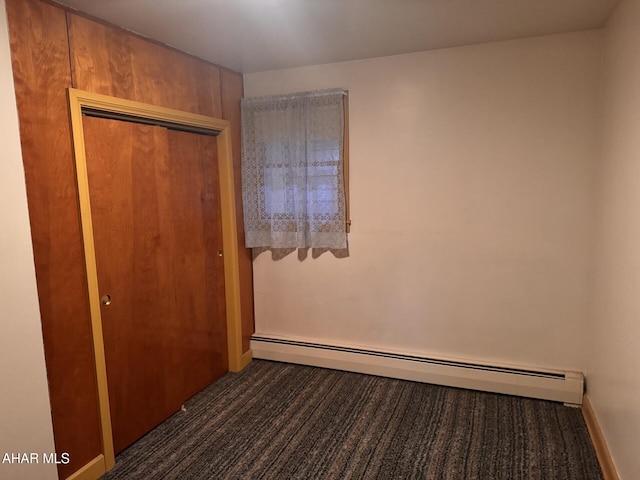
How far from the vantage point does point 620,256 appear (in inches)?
81.4

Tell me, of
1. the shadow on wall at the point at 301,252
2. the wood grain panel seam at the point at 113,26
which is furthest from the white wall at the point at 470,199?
the wood grain panel seam at the point at 113,26

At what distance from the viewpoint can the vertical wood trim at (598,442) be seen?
2080 mm

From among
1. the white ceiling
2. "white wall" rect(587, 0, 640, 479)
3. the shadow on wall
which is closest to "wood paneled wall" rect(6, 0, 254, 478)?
the white ceiling

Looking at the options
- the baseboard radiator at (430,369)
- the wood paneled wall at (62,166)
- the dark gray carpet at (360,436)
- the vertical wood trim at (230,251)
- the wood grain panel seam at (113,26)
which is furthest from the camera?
the vertical wood trim at (230,251)

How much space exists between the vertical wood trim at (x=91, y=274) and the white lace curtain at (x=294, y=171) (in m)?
1.40

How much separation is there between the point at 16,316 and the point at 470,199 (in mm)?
2653

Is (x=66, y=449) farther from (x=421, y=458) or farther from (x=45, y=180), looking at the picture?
(x=421, y=458)

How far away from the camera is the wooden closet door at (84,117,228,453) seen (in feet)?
7.59

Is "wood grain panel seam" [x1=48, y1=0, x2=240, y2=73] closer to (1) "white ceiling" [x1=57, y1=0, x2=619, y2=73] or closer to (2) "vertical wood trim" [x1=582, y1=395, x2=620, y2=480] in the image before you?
(1) "white ceiling" [x1=57, y1=0, x2=619, y2=73]

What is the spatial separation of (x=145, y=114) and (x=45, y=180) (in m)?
0.74

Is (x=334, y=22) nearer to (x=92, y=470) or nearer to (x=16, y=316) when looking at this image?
(x=16, y=316)

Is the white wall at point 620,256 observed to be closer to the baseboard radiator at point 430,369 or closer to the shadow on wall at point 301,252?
the baseboard radiator at point 430,369

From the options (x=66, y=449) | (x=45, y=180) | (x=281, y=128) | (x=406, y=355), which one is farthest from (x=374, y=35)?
(x=66, y=449)

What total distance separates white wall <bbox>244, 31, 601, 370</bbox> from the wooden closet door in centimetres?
89
